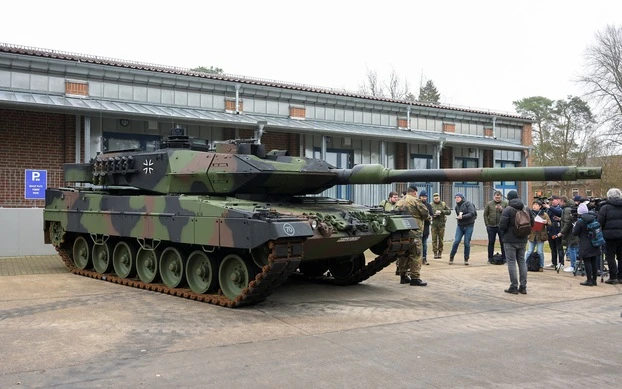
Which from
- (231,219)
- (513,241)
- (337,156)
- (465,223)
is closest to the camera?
(231,219)

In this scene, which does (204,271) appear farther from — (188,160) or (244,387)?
(244,387)

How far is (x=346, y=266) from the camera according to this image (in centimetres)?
1124

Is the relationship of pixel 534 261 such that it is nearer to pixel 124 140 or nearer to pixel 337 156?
pixel 337 156

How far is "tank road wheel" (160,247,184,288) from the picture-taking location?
33.6 feet

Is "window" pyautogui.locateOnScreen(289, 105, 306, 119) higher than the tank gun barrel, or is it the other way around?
"window" pyautogui.locateOnScreen(289, 105, 306, 119)

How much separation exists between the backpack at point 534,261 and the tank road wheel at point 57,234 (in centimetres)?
995

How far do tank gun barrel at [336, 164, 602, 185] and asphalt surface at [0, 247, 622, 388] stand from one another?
72.1 inches

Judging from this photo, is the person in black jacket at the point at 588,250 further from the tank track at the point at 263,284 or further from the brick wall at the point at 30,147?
the brick wall at the point at 30,147

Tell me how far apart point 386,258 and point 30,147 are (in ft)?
36.4

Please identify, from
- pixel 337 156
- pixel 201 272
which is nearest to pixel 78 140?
pixel 337 156

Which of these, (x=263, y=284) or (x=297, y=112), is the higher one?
(x=297, y=112)

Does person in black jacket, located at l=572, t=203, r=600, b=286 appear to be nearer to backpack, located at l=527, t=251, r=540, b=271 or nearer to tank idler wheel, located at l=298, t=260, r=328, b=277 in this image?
backpack, located at l=527, t=251, r=540, b=271

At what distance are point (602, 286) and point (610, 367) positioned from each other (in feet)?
20.0

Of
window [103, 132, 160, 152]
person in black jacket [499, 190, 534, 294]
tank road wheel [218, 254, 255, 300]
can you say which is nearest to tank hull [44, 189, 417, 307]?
tank road wheel [218, 254, 255, 300]
